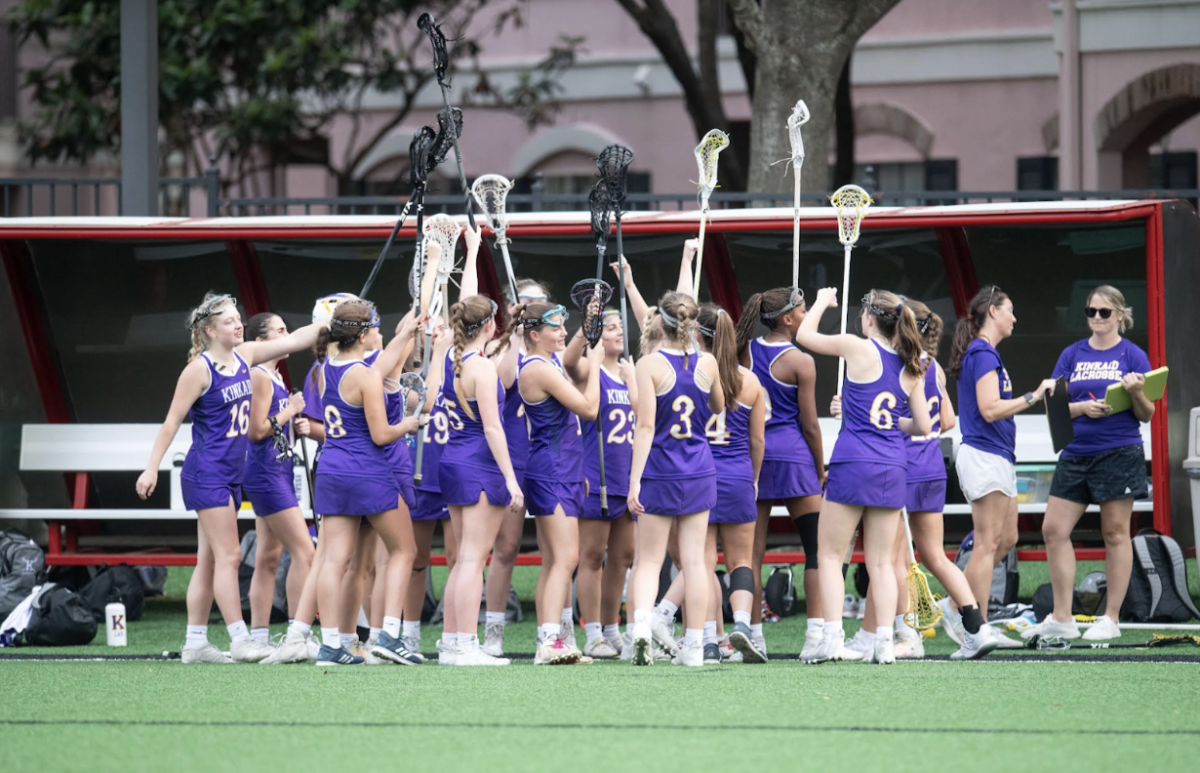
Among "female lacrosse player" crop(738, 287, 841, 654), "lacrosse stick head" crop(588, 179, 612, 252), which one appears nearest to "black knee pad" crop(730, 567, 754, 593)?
"female lacrosse player" crop(738, 287, 841, 654)

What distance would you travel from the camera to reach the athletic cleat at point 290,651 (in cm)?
848

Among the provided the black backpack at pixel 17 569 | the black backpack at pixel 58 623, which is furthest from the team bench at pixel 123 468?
the black backpack at pixel 58 623

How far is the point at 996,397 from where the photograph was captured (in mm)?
8789

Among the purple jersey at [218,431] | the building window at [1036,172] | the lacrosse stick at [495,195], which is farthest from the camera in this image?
the building window at [1036,172]

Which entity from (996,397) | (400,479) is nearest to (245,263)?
(400,479)

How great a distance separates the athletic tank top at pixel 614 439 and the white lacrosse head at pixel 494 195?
1.26 meters

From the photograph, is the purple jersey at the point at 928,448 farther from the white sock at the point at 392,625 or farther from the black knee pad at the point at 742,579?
the white sock at the point at 392,625

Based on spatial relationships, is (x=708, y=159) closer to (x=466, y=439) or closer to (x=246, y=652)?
(x=466, y=439)

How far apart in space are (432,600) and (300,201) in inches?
120

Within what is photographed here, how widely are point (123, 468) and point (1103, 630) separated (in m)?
6.32

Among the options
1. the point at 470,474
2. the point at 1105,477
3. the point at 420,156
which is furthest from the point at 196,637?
the point at 1105,477

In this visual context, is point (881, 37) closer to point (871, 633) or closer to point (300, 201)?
point (300, 201)

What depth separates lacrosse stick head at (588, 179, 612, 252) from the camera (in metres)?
9.20

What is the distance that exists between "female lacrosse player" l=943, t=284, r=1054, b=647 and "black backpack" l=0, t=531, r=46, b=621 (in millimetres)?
5406
